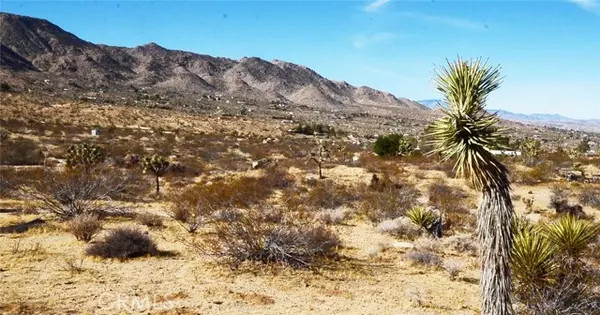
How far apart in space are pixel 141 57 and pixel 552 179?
144m

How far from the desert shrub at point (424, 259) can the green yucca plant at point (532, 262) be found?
11.3ft

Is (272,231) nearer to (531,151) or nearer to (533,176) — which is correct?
(533,176)

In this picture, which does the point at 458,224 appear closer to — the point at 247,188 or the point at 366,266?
the point at 366,266

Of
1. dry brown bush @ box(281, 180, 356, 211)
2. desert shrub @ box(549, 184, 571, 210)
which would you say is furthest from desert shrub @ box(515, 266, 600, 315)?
desert shrub @ box(549, 184, 571, 210)

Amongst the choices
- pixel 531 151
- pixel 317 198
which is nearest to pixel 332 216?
pixel 317 198

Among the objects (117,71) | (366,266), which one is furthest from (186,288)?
(117,71)

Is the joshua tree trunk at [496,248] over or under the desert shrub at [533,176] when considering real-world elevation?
over

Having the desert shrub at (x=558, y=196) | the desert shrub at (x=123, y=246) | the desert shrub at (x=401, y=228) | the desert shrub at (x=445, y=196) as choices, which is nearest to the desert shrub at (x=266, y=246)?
the desert shrub at (x=123, y=246)

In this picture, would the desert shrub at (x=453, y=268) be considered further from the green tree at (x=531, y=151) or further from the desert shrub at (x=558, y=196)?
the green tree at (x=531, y=151)

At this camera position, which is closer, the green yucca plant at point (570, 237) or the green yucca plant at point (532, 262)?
the green yucca plant at point (532, 262)

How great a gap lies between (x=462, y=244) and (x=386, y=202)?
5234 millimetres

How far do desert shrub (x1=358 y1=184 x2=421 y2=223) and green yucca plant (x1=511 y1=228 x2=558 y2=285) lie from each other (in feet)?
29.4

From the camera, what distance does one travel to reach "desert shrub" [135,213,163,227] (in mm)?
16109

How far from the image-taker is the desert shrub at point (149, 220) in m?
16.1
